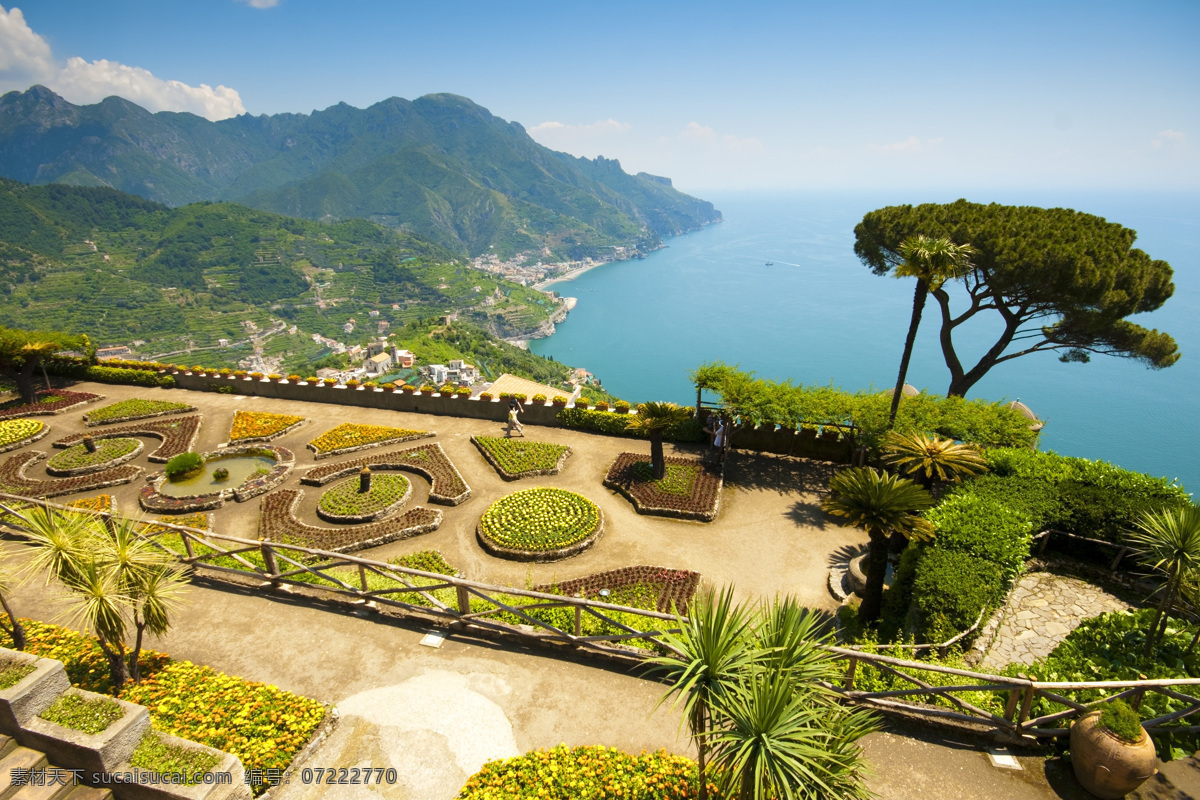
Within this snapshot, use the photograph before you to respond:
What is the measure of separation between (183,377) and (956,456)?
35.7 metres

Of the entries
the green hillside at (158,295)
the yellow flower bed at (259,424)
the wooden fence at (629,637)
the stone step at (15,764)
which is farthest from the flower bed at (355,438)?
the green hillside at (158,295)

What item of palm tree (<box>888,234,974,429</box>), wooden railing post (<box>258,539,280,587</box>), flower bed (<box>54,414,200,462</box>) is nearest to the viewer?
wooden railing post (<box>258,539,280,587</box>)

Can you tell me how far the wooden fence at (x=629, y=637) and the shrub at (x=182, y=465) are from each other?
475cm

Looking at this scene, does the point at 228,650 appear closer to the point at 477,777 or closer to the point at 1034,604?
the point at 477,777

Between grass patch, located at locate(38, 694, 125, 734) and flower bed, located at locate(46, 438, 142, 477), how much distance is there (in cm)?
1665

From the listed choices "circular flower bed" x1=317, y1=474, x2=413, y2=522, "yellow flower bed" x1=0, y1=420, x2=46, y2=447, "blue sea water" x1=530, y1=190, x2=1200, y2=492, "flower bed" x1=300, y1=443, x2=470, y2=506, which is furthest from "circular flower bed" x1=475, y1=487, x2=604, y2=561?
"blue sea water" x1=530, y1=190, x2=1200, y2=492

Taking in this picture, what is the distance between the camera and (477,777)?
821 cm

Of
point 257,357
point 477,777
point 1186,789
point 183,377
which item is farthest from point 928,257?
point 257,357

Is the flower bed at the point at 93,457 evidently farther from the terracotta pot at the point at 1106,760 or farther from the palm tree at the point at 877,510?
the terracotta pot at the point at 1106,760

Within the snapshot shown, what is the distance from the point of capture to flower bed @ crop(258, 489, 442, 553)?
16.3m

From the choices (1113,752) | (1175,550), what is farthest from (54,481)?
(1175,550)

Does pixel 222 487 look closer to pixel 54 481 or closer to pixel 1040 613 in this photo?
pixel 54 481

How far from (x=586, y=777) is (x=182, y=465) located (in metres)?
19.8

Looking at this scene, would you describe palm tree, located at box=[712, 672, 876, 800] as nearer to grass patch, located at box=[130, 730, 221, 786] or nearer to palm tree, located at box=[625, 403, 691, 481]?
grass patch, located at box=[130, 730, 221, 786]
